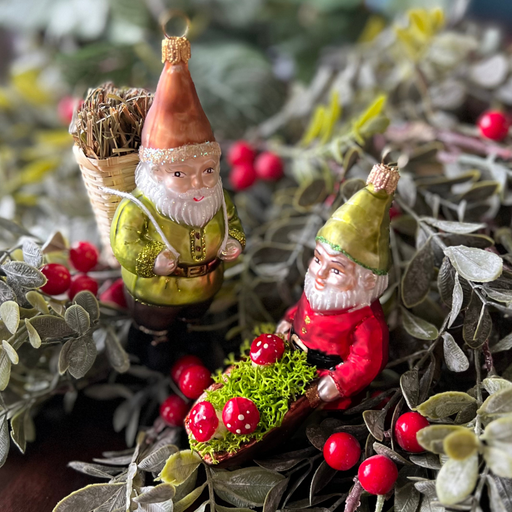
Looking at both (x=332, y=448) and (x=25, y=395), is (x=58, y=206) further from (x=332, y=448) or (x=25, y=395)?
(x=332, y=448)

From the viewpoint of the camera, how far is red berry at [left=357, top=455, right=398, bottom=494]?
48 cm

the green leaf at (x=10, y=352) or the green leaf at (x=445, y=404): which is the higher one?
the green leaf at (x=10, y=352)

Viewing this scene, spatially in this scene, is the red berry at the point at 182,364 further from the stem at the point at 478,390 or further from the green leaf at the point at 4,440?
the stem at the point at 478,390

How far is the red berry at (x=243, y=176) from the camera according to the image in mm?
959

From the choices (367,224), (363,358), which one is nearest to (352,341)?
(363,358)

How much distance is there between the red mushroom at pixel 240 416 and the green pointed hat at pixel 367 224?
0.57ft

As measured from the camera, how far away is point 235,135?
1067 mm

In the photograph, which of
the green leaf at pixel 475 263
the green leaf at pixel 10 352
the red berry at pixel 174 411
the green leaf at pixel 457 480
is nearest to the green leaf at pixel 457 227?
the green leaf at pixel 475 263

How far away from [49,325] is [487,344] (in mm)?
453

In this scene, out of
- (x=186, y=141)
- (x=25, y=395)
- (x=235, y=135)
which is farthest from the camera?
(x=235, y=135)

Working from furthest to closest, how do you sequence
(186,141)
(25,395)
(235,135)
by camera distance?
1. (235,135)
2. (25,395)
3. (186,141)

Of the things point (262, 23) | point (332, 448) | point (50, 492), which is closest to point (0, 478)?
point (50, 492)

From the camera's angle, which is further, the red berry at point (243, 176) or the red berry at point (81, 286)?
the red berry at point (243, 176)

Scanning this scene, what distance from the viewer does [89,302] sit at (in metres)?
0.56
